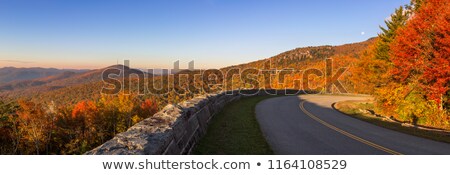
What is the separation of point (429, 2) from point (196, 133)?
16.9 meters

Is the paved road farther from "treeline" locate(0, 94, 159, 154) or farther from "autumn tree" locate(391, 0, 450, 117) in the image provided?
"treeline" locate(0, 94, 159, 154)

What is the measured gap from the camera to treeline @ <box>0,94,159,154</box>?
102 ft

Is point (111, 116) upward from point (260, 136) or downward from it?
downward

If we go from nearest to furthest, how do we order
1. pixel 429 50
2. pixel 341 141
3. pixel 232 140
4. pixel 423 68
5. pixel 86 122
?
pixel 232 140, pixel 341 141, pixel 429 50, pixel 423 68, pixel 86 122

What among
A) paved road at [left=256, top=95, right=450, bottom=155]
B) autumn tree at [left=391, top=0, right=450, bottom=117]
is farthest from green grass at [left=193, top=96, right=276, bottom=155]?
autumn tree at [left=391, top=0, right=450, bottom=117]

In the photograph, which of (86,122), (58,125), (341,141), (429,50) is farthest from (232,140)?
(86,122)

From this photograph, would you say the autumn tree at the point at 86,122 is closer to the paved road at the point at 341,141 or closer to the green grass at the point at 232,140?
the green grass at the point at 232,140

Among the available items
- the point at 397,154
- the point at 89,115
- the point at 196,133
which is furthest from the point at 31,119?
the point at 397,154

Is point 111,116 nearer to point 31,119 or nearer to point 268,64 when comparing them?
point 31,119

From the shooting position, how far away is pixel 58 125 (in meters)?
43.5

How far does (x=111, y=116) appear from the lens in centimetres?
5209

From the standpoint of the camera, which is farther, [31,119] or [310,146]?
[31,119]

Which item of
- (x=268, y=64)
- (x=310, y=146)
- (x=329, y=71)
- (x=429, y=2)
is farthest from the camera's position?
(x=268, y=64)

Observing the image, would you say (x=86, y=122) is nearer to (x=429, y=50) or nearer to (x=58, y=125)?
(x=58, y=125)
